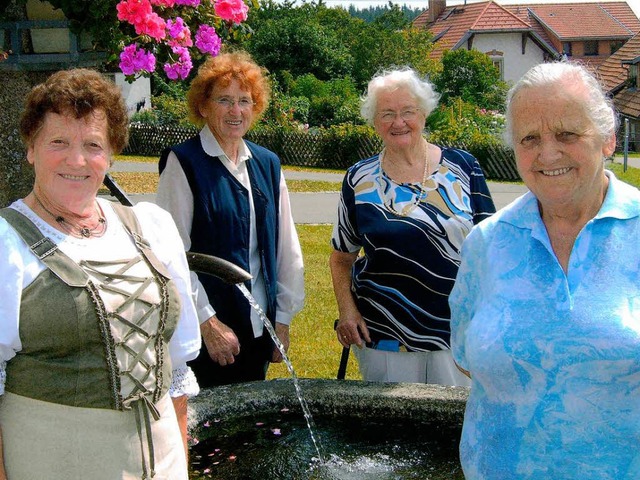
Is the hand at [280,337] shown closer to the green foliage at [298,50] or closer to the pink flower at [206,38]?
the pink flower at [206,38]

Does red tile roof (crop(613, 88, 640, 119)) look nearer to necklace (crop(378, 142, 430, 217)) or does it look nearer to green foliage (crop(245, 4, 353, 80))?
green foliage (crop(245, 4, 353, 80))

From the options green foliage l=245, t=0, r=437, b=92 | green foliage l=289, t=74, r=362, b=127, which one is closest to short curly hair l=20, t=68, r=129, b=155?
green foliage l=289, t=74, r=362, b=127

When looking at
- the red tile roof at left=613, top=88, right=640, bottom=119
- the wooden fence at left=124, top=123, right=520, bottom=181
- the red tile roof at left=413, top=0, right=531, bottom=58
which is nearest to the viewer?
the wooden fence at left=124, top=123, right=520, bottom=181

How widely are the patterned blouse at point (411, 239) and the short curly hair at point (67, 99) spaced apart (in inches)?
64.1

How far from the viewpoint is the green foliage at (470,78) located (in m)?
31.0

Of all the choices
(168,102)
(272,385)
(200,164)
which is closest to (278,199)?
(200,164)

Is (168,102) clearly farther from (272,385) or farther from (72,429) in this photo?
(72,429)

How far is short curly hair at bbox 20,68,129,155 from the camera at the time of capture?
2.33m

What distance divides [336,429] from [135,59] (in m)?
1.77

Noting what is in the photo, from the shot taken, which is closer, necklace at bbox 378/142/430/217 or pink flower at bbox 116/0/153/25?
pink flower at bbox 116/0/153/25

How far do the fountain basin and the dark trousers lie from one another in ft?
0.58

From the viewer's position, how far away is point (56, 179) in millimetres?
2312

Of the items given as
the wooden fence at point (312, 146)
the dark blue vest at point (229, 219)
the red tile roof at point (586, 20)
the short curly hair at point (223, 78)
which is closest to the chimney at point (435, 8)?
the red tile roof at point (586, 20)

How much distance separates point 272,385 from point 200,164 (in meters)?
1.01
